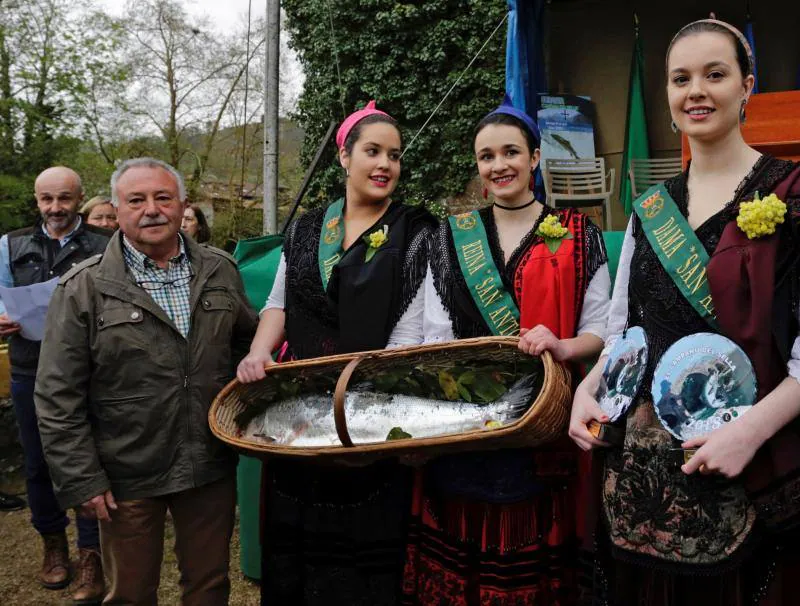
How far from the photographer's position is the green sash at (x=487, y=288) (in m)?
2.13

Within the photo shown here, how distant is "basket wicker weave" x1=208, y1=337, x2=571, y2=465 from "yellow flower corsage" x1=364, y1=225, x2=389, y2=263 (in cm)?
40

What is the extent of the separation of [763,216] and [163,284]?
1826 millimetres

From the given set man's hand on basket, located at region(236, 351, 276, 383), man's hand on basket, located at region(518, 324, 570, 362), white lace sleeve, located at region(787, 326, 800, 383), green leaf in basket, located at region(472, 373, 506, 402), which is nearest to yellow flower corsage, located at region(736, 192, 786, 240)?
white lace sleeve, located at region(787, 326, 800, 383)

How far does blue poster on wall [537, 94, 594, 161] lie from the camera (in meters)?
6.52

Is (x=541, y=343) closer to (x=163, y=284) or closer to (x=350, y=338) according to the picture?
(x=350, y=338)

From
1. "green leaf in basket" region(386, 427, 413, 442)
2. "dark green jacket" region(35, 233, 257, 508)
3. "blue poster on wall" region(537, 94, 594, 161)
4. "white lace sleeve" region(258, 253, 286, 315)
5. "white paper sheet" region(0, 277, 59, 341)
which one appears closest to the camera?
→ "green leaf in basket" region(386, 427, 413, 442)

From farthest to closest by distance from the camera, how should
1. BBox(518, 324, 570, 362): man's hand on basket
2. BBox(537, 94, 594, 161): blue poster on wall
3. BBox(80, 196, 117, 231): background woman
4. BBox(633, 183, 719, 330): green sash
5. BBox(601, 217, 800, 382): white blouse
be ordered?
BBox(537, 94, 594, 161): blue poster on wall
BBox(80, 196, 117, 231): background woman
BBox(518, 324, 570, 362): man's hand on basket
BBox(601, 217, 800, 382): white blouse
BBox(633, 183, 719, 330): green sash

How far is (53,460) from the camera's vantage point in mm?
2186

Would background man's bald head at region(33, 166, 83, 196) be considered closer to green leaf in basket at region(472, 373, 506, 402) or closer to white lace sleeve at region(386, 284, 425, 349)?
white lace sleeve at region(386, 284, 425, 349)

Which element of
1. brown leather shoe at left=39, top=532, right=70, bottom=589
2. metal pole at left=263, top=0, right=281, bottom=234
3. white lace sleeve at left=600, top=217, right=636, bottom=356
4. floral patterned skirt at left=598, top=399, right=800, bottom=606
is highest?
metal pole at left=263, top=0, right=281, bottom=234

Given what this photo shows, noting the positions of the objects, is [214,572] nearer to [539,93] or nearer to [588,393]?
[588,393]

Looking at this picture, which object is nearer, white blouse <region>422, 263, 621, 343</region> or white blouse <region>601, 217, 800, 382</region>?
white blouse <region>601, 217, 800, 382</region>

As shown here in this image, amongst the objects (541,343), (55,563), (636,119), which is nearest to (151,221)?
(541,343)

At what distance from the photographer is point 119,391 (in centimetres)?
225
